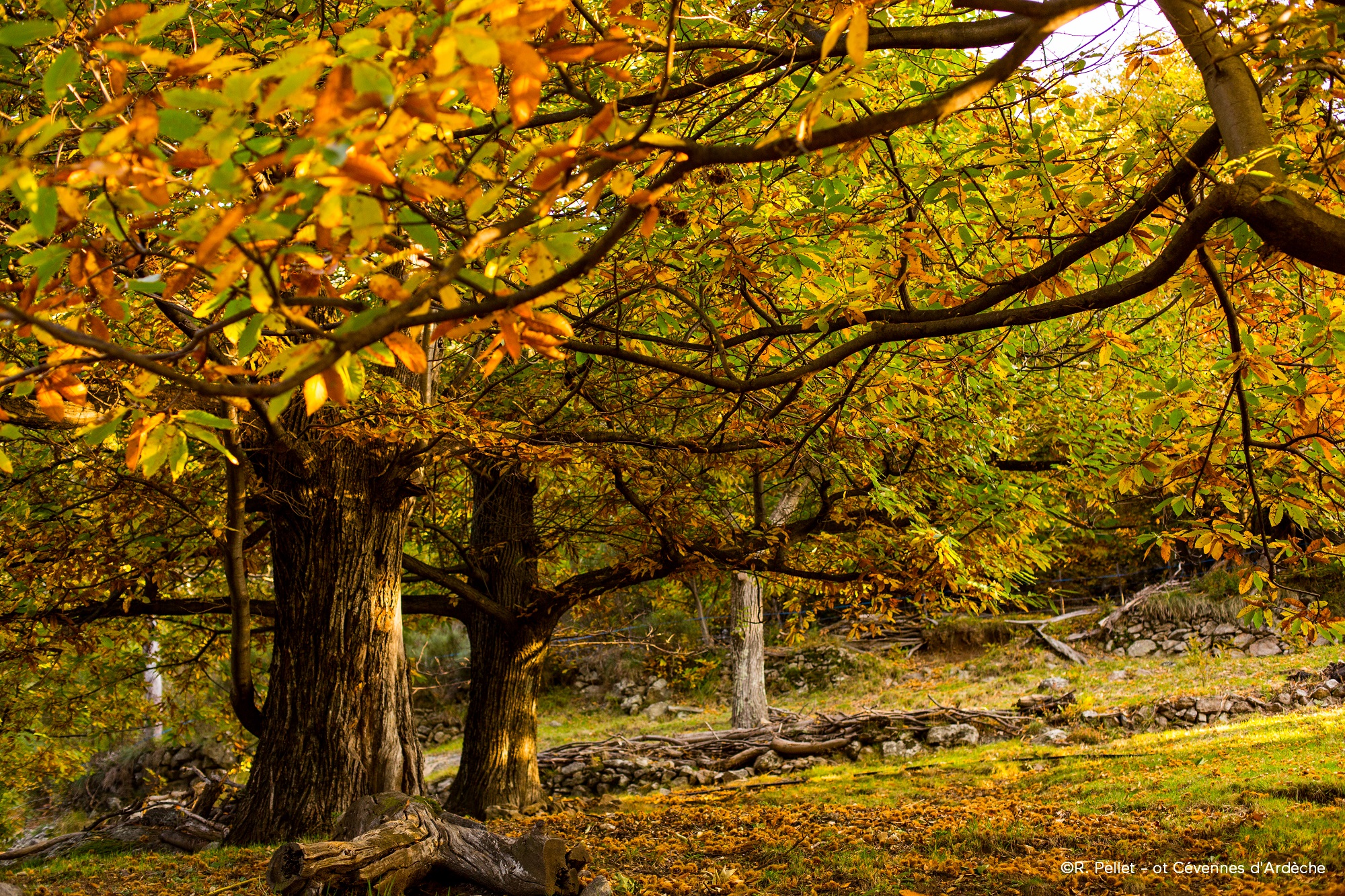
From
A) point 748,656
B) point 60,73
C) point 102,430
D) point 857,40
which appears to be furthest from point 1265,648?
point 60,73

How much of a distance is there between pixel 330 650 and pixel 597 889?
302cm

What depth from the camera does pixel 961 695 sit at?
1308 centimetres

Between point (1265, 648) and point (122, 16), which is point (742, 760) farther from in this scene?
point (122, 16)

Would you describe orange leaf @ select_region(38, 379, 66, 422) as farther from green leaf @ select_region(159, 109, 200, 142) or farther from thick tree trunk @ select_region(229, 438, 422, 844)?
thick tree trunk @ select_region(229, 438, 422, 844)

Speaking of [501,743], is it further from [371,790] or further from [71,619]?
[71,619]

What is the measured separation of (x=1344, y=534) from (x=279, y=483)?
29.5 feet

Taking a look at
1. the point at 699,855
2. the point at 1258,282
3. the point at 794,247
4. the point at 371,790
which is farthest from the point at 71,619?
the point at 1258,282

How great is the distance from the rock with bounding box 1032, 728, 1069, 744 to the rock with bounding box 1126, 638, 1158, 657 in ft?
19.3

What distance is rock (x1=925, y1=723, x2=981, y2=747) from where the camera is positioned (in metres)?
9.99

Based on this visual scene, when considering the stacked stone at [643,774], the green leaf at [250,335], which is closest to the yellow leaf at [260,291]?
the green leaf at [250,335]

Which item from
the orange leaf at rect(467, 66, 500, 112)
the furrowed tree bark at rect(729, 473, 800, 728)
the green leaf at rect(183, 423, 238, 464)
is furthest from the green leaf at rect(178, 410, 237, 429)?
the furrowed tree bark at rect(729, 473, 800, 728)

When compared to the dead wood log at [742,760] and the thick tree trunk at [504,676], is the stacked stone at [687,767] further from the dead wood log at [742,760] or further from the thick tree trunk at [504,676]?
the thick tree trunk at [504,676]

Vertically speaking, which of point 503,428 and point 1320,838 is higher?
point 503,428

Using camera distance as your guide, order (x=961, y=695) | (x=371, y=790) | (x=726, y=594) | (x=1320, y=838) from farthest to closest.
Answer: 1. (x=726, y=594)
2. (x=961, y=695)
3. (x=371, y=790)
4. (x=1320, y=838)
